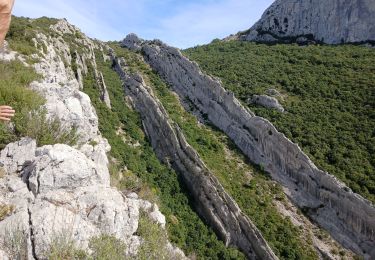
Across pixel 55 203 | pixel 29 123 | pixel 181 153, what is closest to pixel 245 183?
pixel 181 153

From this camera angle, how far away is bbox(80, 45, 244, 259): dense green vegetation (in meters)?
29.3

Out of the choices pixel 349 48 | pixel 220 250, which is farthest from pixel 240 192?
pixel 349 48

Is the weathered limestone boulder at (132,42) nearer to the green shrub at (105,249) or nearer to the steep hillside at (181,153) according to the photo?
the steep hillside at (181,153)

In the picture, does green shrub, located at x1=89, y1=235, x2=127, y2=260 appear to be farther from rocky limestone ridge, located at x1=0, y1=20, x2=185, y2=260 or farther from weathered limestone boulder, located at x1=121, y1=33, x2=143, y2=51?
weathered limestone boulder, located at x1=121, y1=33, x2=143, y2=51

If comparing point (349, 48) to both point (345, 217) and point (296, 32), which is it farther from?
point (345, 217)

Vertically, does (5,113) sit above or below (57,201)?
above

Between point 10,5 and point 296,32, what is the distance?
89899mm

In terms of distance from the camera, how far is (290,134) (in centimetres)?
4250

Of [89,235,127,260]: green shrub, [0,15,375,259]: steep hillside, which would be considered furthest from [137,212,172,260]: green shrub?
[89,235,127,260]: green shrub

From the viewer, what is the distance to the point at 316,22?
85438 mm

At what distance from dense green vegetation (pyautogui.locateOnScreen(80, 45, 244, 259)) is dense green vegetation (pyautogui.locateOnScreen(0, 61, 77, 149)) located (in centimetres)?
572

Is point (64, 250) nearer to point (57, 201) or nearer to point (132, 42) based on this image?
point (57, 201)

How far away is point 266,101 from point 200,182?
1834 centimetres

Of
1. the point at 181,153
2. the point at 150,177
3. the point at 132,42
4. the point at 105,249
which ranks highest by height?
the point at 132,42
